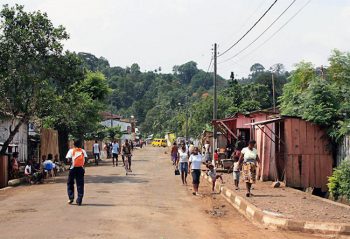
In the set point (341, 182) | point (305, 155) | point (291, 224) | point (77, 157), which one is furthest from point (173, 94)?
point (291, 224)

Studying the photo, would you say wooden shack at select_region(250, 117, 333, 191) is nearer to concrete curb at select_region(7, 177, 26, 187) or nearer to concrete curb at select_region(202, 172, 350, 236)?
concrete curb at select_region(202, 172, 350, 236)

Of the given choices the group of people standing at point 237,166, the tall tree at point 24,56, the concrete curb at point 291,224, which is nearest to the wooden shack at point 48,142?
the tall tree at point 24,56

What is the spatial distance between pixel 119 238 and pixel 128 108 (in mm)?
156463

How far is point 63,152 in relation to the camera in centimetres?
3844

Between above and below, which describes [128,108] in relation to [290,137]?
above

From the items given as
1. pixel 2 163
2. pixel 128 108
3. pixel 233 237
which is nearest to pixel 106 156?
pixel 2 163

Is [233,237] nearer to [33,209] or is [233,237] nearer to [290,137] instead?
[33,209]

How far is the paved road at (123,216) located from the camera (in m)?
10.1

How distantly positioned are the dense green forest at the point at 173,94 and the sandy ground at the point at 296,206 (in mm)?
33717

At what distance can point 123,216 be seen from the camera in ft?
39.2

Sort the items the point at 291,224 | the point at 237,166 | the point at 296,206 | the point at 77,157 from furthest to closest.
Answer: the point at 237,166 → the point at 77,157 → the point at 296,206 → the point at 291,224

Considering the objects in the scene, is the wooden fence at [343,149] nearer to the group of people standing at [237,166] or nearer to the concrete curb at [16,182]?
the group of people standing at [237,166]

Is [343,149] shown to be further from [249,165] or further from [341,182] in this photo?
[249,165]

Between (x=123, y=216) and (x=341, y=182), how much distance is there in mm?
8086
